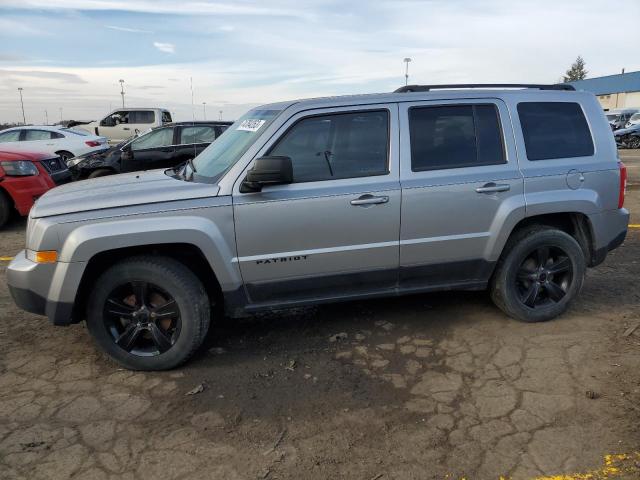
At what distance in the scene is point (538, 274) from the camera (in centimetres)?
416

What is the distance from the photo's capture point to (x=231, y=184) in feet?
11.4

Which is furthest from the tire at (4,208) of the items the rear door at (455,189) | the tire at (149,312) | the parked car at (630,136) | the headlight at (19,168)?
the parked car at (630,136)

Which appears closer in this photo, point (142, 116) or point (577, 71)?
point (142, 116)

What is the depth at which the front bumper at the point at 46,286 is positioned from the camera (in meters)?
3.33

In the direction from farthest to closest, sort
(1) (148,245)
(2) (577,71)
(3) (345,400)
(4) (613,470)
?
(2) (577,71)
(1) (148,245)
(3) (345,400)
(4) (613,470)

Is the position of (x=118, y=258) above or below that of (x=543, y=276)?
above

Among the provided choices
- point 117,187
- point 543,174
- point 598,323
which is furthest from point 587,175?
point 117,187

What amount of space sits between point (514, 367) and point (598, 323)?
3.89ft

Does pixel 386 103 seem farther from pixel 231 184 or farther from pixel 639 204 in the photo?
pixel 639 204

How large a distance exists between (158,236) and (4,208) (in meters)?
5.91

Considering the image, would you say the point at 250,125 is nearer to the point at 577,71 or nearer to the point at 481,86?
the point at 481,86

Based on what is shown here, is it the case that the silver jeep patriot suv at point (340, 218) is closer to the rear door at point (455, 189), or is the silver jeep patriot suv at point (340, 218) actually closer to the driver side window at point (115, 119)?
the rear door at point (455, 189)

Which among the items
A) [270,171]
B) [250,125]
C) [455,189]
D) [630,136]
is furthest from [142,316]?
[630,136]

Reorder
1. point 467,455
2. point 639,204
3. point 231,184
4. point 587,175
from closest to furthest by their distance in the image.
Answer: point 467,455
point 231,184
point 587,175
point 639,204
